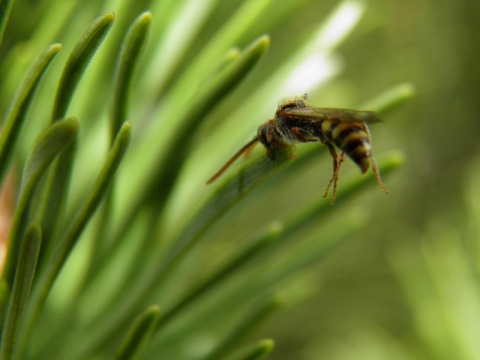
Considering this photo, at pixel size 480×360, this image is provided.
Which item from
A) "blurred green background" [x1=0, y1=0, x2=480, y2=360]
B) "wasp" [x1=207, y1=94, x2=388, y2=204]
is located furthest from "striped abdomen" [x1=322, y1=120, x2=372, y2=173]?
"blurred green background" [x1=0, y1=0, x2=480, y2=360]

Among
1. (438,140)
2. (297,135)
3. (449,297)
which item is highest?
(438,140)

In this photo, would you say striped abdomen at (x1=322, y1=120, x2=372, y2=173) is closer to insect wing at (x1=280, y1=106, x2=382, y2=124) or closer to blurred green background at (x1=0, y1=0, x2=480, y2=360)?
insect wing at (x1=280, y1=106, x2=382, y2=124)

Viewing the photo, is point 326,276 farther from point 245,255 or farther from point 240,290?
point 245,255

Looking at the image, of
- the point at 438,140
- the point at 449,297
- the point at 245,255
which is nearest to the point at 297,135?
the point at 245,255

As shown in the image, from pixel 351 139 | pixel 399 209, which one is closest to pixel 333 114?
pixel 351 139

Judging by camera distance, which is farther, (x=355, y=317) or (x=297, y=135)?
(x=355, y=317)

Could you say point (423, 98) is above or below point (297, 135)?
above

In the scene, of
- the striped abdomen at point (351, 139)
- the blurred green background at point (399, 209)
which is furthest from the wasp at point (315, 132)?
the blurred green background at point (399, 209)

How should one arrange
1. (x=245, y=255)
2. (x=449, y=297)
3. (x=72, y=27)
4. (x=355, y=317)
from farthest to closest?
(x=355, y=317)
(x=449, y=297)
(x=72, y=27)
(x=245, y=255)
